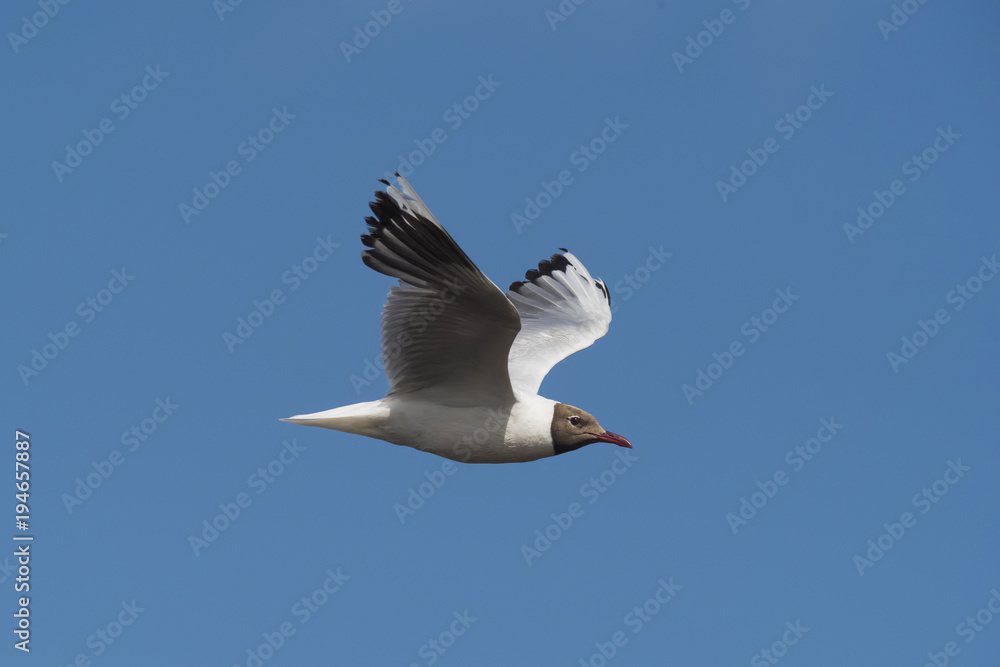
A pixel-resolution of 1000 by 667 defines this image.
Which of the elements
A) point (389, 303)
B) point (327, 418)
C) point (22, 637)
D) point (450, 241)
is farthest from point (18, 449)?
point (450, 241)

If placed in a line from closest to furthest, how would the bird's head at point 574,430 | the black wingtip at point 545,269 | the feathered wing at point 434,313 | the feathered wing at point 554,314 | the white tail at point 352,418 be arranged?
the feathered wing at point 434,313, the white tail at point 352,418, the bird's head at point 574,430, the feathered wing at point 554,314, the black wingtip at point 545,269

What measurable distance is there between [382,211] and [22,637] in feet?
17.3

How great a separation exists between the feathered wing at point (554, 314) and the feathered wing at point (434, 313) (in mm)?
1452

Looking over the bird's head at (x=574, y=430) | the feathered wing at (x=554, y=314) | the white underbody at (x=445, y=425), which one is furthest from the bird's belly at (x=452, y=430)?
the feathered wing at (x=554, y=314)

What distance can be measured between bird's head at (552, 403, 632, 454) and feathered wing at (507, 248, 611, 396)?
1.05 m

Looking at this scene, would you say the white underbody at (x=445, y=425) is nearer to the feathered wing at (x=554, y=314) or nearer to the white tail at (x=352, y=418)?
the white tail at (x=352, y=418)

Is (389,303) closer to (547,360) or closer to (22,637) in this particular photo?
(547,360)

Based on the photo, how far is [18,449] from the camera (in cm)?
1014

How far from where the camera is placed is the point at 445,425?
7.99m

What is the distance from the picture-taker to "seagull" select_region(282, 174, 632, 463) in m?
7.18

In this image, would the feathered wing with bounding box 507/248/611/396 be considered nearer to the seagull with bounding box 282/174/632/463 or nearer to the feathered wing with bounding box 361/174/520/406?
the seagull with bounding box 282/174/632/463

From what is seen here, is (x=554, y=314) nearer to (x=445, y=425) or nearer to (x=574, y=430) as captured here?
(x=574, y=430)

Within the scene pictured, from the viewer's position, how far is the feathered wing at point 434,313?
713 centimetres

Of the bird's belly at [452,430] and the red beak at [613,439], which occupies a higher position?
the red beak at [613,439]
